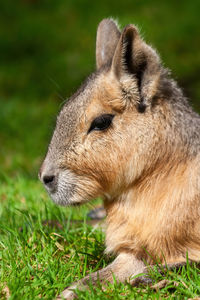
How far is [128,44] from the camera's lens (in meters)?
3.09

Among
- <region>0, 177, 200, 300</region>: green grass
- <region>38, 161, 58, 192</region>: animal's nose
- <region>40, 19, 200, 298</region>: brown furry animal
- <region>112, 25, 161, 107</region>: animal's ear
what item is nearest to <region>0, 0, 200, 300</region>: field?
<region>0, 177, 200, 300</region>: green grass

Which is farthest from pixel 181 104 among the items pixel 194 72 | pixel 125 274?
pixel 194 72

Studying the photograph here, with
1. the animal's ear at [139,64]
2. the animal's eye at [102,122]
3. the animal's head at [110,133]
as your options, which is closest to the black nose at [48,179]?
the animal's head at [110,133]

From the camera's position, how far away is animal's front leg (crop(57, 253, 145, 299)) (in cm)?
303

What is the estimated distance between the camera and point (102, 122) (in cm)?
317

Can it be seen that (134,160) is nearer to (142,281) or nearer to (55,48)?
(142,281)

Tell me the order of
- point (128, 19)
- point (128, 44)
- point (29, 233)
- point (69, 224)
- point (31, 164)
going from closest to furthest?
point (128, 44) → point (29, 233) → point (69, 224) → point (31, 164) → point (128, 19)

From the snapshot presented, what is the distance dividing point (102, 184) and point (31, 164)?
11.8ft

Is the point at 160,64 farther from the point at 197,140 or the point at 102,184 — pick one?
the point at 102,184

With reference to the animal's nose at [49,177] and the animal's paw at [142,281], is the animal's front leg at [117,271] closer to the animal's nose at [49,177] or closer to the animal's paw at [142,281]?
the animal's paw at [142,281]

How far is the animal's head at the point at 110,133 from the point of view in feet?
10.4

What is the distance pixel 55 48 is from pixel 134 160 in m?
9.03

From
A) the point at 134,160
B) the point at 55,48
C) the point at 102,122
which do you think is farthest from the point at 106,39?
the point at 55,48

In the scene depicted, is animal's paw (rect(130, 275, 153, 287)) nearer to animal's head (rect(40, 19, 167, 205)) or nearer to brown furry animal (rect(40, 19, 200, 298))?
brown furry animal (rect(40, 19, 200, 298))
